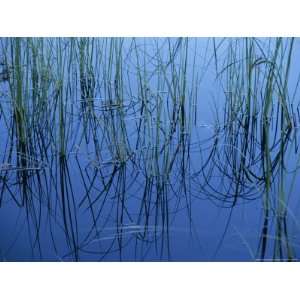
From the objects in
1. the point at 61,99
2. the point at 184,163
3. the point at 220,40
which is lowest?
the point at 184,163

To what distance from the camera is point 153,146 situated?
2730 millimetres

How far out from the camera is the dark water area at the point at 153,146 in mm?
2684

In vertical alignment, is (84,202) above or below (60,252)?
above

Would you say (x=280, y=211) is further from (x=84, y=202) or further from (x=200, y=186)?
(x=84, y=202)

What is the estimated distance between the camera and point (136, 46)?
2.68 m

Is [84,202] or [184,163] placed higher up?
[184,163]

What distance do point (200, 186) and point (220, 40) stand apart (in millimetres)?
820

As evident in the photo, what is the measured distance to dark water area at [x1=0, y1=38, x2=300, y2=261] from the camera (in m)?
2.68

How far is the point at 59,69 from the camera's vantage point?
2711 millimetres
